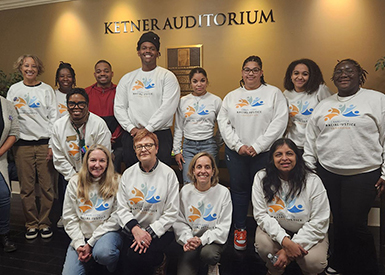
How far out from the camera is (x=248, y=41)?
432 centimetres

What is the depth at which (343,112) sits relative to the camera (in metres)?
2.22

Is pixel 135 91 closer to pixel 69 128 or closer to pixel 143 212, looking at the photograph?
pixel 69 128

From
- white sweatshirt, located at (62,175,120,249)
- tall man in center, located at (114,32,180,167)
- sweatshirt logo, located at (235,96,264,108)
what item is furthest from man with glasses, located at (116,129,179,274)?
sweatshirt logo, located at (235,96,264,108)

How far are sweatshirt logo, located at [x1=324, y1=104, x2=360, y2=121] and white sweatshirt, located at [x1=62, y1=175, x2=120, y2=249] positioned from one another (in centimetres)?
169

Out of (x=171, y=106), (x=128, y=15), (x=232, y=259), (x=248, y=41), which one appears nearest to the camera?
(x=232, y=259)

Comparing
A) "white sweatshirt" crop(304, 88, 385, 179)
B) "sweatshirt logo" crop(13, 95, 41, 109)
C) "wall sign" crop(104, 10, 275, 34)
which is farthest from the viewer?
"wall sign" crop(104, 10, 275, 34)

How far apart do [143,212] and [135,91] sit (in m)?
1.12

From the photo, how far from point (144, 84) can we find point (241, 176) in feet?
3.89

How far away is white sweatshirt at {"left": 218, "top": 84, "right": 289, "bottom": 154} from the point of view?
2570mm

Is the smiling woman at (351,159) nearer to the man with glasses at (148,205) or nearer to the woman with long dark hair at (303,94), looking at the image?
the woman with long dark hair at (303,94)

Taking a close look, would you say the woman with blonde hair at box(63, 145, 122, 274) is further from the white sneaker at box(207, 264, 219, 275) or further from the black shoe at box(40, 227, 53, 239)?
the black shoe at box(40, 227, 53, 239)

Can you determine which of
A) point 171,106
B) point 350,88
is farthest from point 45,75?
point 350,88

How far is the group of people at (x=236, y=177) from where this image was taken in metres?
2.16

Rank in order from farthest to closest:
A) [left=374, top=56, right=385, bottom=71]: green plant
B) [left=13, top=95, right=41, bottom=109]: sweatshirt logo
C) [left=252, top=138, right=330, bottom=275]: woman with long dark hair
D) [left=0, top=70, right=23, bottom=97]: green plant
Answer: [left=0, top=70, right=23, bottom=97]: green plant
[left=374, top=56, right=385, bottom=71]: green plant
[left=13, top=95, right=41, bottom=109]: sweatshirt logo
[left=252, top=138, right=330, bottom=275]: woman with long dark hair
